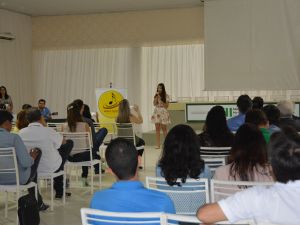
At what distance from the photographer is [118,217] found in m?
1.94

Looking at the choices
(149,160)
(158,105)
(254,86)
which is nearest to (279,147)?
(149,160)

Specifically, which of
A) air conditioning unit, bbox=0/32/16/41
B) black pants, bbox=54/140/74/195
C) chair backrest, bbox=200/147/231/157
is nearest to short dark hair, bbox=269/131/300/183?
chair backrest, bbox=200/147/231/157

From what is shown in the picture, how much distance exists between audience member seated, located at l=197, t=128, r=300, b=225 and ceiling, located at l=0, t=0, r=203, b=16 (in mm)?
10165

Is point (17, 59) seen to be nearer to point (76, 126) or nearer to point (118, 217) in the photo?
point (76, 126)

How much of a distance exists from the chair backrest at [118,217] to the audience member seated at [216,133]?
253 cm

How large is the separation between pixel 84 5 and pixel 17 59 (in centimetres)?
252

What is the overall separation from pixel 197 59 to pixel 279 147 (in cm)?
1126

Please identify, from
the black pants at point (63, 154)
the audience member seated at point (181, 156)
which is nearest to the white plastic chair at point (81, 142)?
the black pants at point (63, 154)

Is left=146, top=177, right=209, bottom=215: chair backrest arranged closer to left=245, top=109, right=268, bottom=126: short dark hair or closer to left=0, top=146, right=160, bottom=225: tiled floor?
left=245, top=109, right=268, bottom=126: short dark hair

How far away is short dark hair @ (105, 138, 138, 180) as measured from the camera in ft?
6.98

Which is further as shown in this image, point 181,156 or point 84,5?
point 84,5

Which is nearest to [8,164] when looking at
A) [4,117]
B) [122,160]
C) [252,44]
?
[4,117]

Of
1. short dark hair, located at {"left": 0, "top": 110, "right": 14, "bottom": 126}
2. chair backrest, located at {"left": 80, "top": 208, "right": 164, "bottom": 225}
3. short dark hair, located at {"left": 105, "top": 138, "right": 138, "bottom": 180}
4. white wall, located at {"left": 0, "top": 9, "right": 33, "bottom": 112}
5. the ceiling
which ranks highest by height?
the ceiling

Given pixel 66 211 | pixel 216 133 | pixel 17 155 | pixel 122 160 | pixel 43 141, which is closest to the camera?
pixel 122 160
